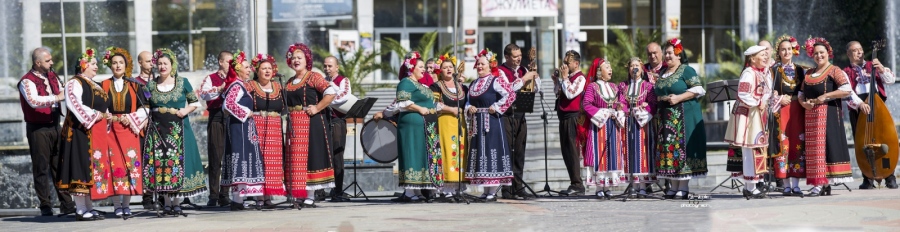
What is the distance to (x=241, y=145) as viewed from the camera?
14.5m

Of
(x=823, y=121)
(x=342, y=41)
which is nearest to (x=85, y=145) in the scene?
(x=823, y=121)

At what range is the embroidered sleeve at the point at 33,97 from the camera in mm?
14102

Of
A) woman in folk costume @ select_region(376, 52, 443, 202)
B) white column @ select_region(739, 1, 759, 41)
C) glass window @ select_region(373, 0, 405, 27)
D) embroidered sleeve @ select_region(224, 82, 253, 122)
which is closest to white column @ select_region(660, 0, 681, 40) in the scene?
white column @ select_region(739, 1, 759, 41)

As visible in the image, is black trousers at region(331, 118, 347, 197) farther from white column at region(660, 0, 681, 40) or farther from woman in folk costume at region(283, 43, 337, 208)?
white column at region(660, 0, 681, 40)

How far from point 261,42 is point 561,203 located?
2510 centimetres

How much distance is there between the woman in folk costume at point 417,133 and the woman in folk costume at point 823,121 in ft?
11.9

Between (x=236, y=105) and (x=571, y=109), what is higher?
(x=236, y=105)

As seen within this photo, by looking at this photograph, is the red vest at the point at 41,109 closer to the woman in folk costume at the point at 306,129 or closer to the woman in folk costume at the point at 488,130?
the woman in folk costume at the point at 306,129

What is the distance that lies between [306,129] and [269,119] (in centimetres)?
42

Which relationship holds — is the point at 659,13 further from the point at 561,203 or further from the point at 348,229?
the point at 348,229

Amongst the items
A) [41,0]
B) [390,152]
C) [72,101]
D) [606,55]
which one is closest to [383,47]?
[606,55]

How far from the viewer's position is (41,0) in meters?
34.2

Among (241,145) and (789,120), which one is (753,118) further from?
(241,145)

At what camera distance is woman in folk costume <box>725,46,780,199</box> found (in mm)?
15031
